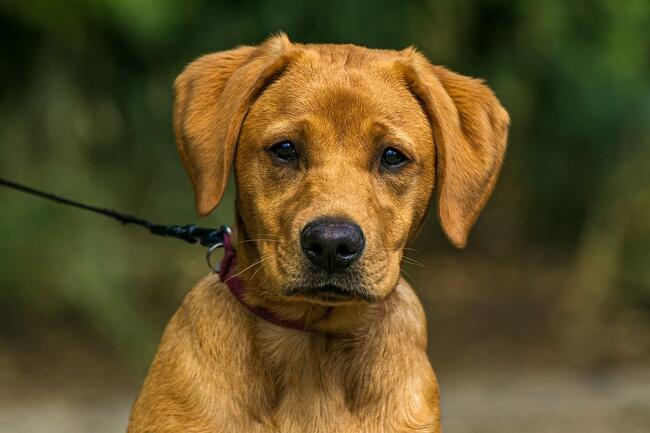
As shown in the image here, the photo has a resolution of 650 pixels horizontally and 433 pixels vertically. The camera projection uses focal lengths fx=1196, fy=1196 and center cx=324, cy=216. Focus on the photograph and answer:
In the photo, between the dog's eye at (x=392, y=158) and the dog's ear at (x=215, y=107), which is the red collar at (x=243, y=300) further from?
the dog's eye at (x=392, y=158)

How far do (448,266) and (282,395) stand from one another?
6589mm

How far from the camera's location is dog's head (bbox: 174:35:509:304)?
12.7 feet

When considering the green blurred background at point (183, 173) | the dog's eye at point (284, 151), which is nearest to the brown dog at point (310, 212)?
the dog's eye at point (284, 151)

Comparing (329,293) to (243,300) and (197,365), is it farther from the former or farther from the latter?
(197,365)

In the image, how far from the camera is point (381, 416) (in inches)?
158

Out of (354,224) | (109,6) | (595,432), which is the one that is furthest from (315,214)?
(595,432)

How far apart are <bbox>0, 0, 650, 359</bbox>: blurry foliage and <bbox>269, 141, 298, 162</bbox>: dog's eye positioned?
364 centimetres

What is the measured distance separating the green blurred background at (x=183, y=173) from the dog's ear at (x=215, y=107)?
3.05 m

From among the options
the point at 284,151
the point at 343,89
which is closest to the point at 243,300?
the point at 284,151

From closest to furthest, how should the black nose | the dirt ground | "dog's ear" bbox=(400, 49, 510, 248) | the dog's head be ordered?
the black nose < the dog's head < "dog's ear" bbox=(400, 49, 510, 248) < the dirt ground

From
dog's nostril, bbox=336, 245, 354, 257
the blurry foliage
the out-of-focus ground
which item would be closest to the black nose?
dog's nostril, bbox=336, 245, 354, 257

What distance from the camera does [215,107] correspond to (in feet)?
13.5

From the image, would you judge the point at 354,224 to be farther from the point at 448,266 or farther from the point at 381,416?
the point at 448,266

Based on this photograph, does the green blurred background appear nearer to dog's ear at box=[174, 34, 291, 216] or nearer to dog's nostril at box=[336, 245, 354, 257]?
dog's ear at box=[174, 34, 291, 216]
